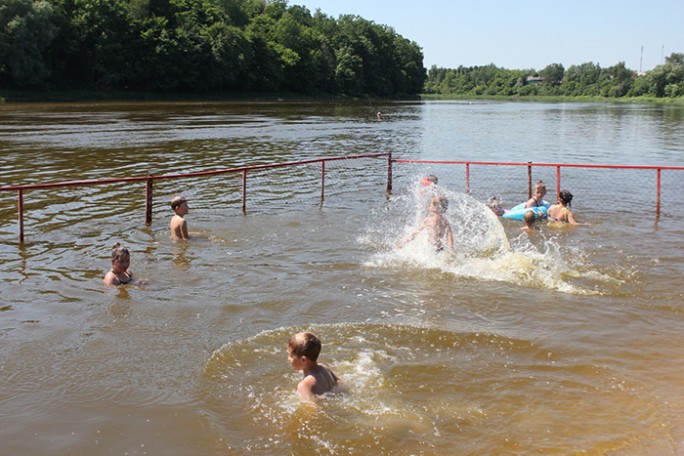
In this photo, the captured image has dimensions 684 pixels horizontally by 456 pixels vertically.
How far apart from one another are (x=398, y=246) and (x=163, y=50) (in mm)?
82493

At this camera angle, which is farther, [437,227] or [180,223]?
[180,223]

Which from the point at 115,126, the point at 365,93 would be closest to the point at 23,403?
the point at 115,126

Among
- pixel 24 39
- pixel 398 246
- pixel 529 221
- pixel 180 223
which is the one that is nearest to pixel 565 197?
pixel 529 221

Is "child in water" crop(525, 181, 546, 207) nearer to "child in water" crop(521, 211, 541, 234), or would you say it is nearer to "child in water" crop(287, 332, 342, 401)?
"child in water" crop(521, 211, 541, 234)

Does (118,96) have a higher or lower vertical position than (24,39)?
lower

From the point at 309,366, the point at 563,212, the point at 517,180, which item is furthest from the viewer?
the point at 517,180

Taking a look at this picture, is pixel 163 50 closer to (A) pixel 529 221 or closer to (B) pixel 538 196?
(B) pixel 538 196

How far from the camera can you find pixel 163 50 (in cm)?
8750

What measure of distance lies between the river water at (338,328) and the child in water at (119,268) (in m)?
0.27

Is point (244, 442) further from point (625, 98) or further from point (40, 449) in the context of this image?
point (625, 98)

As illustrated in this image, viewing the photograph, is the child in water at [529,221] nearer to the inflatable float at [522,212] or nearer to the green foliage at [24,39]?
the inflatable float at [522,212]

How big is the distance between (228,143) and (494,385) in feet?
90.6

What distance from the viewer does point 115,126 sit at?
40438 millimetres

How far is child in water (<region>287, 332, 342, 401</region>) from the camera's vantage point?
19.4 ft
